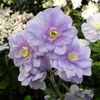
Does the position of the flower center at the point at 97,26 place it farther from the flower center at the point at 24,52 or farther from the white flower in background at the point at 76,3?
the white flower in background at the point at 76,3

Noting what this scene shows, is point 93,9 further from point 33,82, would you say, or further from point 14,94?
point 33,82

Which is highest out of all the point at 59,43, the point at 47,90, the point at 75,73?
the point at 59,43

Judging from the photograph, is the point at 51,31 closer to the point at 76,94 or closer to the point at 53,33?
the point at 53,33

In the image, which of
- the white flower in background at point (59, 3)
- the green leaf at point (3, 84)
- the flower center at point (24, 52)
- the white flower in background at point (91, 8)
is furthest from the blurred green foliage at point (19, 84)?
the flower center at point (24, 52)

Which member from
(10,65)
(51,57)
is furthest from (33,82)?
(10,65)

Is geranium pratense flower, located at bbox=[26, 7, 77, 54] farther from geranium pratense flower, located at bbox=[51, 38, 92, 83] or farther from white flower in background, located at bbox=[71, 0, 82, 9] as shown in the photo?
white flower in background, located at bbox=[71, 0, 82, 9]

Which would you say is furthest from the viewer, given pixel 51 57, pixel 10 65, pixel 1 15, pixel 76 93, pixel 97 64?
pixel 1 15

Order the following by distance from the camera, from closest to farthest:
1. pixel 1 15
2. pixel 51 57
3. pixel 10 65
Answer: pixel 51 57 → pixel 10 65 → pixel 1 15
